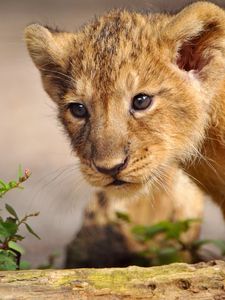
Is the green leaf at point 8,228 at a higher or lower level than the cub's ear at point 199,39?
lower

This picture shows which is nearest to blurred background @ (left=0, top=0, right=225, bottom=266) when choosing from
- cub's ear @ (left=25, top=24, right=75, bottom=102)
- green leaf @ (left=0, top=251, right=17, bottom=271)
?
cub's ear @ (left=25, top=24, right=75, bottom=102)

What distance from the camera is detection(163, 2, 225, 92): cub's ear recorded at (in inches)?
183

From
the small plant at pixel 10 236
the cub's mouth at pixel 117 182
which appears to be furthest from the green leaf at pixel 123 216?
the small plant at pixel 10 236

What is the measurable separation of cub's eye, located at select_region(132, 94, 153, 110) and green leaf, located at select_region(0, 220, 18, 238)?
3.25 feet

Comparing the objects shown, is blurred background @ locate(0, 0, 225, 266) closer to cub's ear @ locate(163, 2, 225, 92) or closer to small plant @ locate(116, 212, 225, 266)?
small plant @ locate(116, 212, 225, 266)

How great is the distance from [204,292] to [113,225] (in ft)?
10.1

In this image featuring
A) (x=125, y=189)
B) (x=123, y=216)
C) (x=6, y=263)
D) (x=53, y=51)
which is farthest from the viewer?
(x=123, y=216)

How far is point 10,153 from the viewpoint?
31.4ft

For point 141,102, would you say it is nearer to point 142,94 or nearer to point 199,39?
point 142,94

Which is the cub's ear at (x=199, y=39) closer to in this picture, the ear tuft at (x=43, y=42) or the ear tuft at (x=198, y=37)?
the ear tuft at (x=198, y=37)

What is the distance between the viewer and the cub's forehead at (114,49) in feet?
15.3

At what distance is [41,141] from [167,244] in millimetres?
3625

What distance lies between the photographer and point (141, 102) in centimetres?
465

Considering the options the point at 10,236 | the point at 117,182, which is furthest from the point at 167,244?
the point at 10,236
